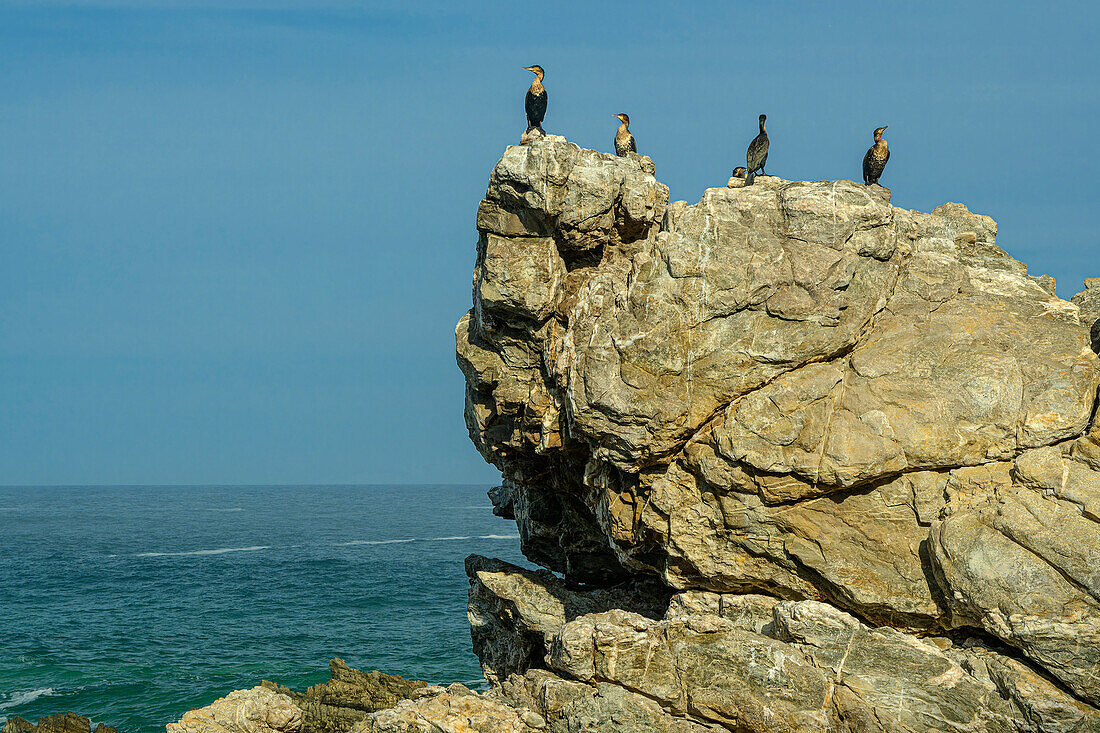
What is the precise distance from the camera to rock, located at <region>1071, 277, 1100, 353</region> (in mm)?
16969

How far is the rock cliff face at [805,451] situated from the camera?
14578mm

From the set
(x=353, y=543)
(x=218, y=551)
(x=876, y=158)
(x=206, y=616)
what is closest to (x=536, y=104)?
(x=876, y=158)

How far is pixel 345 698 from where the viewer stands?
2505cm

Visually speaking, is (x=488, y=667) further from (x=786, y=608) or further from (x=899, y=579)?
(x=899, y=579)

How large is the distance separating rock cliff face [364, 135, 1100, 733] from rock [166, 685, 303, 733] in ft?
23.6

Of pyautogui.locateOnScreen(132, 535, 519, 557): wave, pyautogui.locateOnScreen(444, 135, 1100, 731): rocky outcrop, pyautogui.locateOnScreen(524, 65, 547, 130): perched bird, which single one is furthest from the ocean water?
pyautogui.locateOnScreen(524, 65, 547, 130): perched bird

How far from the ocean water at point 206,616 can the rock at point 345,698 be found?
10.9 meters

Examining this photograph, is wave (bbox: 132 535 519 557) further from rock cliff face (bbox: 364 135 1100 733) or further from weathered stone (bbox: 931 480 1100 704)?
weathered stone (bbox: 931 480 1100 704)

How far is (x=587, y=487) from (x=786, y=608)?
230 inches

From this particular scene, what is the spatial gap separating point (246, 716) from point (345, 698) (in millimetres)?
3341

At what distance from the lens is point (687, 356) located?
16.9 m

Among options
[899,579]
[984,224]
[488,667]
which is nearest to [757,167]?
[984,224]

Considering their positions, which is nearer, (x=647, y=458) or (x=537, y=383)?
(x=647, y=458)

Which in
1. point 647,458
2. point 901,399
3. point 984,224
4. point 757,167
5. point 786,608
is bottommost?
point 786,608
